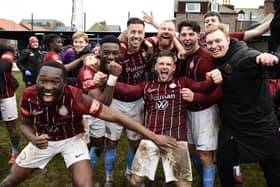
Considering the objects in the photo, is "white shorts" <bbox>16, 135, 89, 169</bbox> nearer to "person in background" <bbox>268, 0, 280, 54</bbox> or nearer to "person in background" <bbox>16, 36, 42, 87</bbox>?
"person in background" <bbox>268, 0, 280, 54</bbox>

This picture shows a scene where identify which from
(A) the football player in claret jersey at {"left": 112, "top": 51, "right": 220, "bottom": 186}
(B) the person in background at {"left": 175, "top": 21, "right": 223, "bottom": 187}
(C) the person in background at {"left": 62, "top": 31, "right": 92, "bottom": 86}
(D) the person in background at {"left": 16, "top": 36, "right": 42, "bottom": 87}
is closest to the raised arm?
(A) the football player in claret jersey at {"left": 112, "top": 51, "right": 220, "bottom": 186}

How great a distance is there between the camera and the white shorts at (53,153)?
11.6 feet

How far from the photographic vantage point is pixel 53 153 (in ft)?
11.9

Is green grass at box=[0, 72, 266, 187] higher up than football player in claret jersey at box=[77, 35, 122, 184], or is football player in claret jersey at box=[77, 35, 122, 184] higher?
football player in claret jersey at box=[77, 35, 122, 184]

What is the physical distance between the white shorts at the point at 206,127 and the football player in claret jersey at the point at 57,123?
2.07 feet

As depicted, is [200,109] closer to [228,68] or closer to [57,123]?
[228,68]

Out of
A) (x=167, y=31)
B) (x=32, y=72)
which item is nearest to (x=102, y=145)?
(x=167, y=31)

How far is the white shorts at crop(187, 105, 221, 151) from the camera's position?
3.97 m

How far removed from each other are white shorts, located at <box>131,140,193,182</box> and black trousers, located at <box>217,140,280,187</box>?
0.38 metres

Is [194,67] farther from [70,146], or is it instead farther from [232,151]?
[70,146]

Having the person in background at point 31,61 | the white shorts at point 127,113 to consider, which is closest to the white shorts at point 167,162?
the white shorts at point 127,113

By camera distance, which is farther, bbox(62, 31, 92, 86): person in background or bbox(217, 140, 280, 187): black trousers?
bbox(62, 31, 92, 86): person in background

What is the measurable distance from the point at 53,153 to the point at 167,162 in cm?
124

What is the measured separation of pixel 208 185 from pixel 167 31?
1920mm
